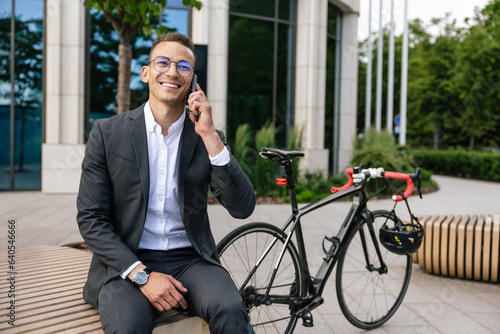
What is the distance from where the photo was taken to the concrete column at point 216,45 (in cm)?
1216

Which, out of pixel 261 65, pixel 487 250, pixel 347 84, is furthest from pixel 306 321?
pixel 347 84

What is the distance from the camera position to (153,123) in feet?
8.09

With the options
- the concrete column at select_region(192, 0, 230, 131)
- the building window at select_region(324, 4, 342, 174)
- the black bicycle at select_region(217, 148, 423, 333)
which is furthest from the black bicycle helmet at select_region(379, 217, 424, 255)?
the building window at select_region(324, 4, 342, 174)

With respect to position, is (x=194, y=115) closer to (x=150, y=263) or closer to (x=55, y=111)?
(x=150, y=263)

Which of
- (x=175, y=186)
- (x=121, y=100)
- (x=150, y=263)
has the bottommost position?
(x=150, y=263)

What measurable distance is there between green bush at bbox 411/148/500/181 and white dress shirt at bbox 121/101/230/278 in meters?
15.4

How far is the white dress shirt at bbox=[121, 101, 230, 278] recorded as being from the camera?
7.86 feet

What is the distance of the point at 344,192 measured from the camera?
3303 millimetres

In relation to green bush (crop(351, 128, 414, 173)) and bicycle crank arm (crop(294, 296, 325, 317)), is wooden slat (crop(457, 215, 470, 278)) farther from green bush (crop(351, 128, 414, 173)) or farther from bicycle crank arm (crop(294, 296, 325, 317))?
green bush (crop(351, 128, 414, 173))

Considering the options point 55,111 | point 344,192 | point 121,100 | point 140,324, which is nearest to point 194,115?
point 140,324

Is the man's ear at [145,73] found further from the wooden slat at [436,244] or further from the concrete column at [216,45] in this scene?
the concrete column at [216,45]

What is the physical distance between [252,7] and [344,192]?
11.2 m

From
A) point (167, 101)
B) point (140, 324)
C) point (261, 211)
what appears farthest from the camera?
point (261, 211)

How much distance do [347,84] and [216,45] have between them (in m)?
6.39
